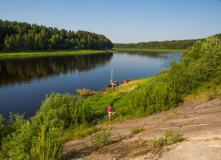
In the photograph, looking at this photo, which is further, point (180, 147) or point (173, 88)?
point (173, 88)

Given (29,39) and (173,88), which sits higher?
(29,39)

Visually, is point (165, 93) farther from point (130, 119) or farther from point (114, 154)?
point (114, 154)

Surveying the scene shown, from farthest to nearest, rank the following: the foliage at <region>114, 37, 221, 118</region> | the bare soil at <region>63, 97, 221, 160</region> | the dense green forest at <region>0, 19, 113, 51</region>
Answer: the dense green forest at <region>0, 19, 113, 51</region> → the foliage at <region>114, 37, 221, 118</region> → the bare soil at <region>63, 97, 221, 160</region>

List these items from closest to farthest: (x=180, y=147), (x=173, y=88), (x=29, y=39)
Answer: (x=180, y=147), (x=173, y=88), (x=29, y=39)

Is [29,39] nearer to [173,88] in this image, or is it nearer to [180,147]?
[173,88]

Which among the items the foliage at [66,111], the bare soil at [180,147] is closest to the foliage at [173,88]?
the foliage at [66,111]

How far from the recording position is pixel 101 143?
31.2 feet

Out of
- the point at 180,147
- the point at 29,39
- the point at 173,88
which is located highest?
the point at 29,39

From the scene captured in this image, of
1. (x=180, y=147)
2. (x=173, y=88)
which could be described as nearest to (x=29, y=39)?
(x=173, y=88)

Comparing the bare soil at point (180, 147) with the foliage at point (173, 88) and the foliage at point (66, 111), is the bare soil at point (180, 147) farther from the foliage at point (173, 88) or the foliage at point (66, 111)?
the foliage at point (66, 111)

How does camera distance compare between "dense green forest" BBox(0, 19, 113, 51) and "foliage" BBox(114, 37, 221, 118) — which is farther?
"dense green forest" BBox(0, 19, 113, 51)

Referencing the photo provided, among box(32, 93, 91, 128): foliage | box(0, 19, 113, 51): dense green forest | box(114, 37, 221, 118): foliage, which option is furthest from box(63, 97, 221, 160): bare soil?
box(0, 19, 113, 51): dense green forest

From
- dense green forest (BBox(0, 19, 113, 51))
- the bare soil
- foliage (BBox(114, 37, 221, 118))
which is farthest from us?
dense green forest (BBox(0, 19, 113, 51))

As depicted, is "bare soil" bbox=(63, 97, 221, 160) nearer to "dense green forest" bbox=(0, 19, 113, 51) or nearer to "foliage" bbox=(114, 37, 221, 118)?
"foliage" bbox=(114, 37, 221, 118)
